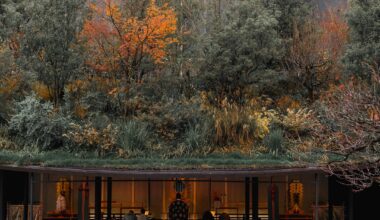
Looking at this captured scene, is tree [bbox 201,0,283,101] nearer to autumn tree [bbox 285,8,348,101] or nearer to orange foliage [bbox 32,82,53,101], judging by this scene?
autumn tree [bbox 285,8,348,101]

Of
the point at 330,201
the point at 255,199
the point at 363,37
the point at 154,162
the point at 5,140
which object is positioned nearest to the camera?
the point at 154,162

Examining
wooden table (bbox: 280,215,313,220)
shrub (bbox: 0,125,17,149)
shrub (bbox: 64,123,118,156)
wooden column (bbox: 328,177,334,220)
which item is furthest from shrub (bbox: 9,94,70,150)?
wooden column (bbox: 328,177,334,220)

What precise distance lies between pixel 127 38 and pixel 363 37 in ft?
26.0

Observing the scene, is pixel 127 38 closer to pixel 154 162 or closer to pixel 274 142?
pixel 154 162

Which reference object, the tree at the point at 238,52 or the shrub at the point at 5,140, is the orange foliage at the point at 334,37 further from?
the shrub at the point at 5,140

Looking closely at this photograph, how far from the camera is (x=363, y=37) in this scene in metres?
24.9

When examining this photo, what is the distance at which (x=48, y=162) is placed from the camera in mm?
20484

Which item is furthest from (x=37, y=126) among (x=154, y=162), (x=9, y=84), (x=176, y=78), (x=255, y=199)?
(x=255, y=199)

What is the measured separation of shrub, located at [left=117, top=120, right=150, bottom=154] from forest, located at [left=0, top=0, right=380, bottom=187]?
1.4 inches

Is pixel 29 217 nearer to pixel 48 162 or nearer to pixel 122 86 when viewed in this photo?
pixel 48 162

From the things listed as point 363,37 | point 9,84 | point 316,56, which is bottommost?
point 9,84

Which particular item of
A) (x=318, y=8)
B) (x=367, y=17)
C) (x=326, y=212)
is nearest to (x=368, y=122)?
(x=326, y=212)

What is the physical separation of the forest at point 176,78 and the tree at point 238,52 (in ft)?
0.13

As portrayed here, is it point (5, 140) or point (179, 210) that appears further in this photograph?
point (179, 210)
